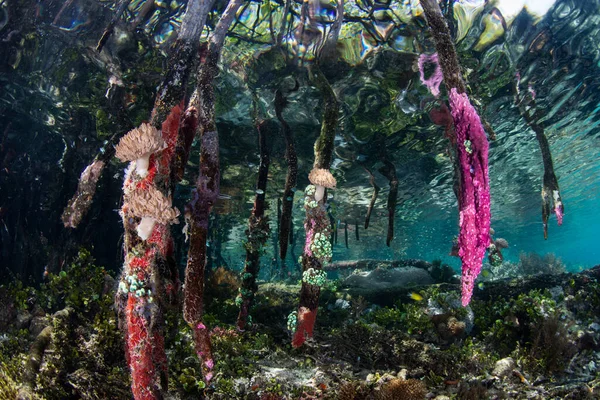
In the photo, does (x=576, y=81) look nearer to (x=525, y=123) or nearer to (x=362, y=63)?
(x=525, y=123)

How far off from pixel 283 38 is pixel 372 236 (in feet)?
104

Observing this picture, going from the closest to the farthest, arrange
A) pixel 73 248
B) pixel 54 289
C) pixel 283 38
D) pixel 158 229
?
pixel 158 229, pixel 54 289, pixel 283 38, pixel 73 248

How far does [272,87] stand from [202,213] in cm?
679

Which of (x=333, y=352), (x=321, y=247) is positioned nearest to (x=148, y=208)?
(x=321, y=247)

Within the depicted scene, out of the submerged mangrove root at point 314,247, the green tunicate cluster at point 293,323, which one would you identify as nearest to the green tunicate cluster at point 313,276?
the submerged mangrove root at point 314,247

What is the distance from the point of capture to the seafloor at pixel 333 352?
4344 mm

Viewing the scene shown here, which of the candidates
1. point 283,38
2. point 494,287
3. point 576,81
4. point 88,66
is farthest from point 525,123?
point 88,66

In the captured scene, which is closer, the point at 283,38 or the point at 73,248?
the point at 283,38

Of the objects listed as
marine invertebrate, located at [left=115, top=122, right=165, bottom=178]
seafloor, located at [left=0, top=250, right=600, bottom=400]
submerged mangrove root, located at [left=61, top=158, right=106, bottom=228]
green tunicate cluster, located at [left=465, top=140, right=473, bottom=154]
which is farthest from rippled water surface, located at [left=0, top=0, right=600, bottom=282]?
green tunicate cluster, located at [left=465, top=140, right=473, bottom=154]

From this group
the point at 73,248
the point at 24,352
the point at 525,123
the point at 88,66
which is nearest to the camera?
the point at 24,352

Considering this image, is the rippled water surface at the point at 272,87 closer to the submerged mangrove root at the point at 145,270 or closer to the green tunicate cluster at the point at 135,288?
the submerged mangrove root at the point at 145,270

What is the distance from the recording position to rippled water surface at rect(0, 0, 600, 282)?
7.69 m

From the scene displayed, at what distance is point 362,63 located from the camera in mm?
9070

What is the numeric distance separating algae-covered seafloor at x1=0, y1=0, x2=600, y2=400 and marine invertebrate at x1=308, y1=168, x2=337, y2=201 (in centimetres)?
4
